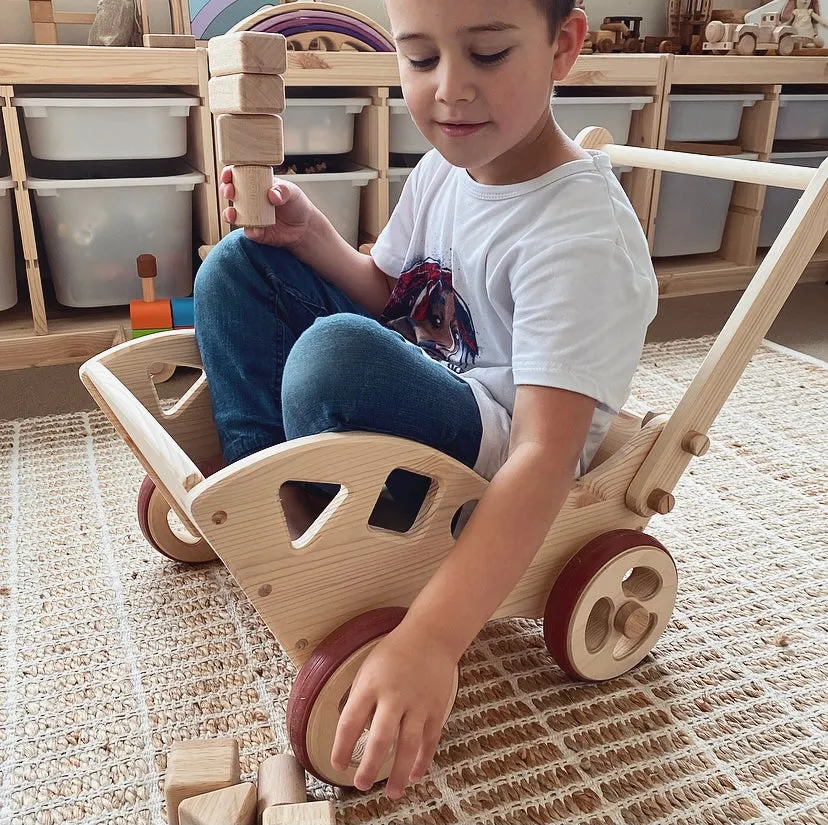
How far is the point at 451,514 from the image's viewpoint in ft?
2.00

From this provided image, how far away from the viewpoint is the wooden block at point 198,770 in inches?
19.7

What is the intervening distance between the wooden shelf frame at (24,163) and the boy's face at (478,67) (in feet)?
2.74

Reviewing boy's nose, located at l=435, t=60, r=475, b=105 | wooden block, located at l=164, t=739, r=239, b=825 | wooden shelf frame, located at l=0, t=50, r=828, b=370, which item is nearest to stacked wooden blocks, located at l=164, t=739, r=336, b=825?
wooden block, located at l=164, t=739, r=239, b=825

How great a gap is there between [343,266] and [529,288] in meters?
0.26

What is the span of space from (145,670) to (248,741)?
0.44ft

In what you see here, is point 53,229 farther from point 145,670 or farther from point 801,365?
point 801,365

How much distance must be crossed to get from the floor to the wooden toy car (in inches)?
20.6

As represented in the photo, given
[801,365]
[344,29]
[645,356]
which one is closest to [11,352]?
[344,29]

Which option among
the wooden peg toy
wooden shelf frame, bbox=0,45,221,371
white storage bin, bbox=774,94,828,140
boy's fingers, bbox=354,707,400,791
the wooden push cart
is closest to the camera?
boy's fingers, bbox=354,707,400,791

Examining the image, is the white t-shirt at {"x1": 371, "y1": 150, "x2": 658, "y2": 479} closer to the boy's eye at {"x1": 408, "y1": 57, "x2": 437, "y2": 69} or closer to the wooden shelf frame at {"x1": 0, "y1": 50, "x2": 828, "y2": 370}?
the boy's eye at {"x1": 408, "y1": 57, "x2": 437, "y2": 69}

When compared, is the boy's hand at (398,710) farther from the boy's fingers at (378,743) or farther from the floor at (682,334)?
the floor at (682,334)

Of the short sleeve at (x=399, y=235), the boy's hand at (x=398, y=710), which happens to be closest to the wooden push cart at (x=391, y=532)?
the boy's hand at (x=398, y=710)

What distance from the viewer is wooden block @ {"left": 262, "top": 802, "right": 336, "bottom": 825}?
1.52ft

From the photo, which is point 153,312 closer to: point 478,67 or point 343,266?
point 343,266
